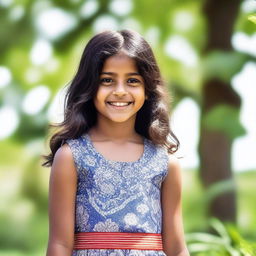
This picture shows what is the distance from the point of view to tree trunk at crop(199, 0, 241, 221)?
7.11 metres

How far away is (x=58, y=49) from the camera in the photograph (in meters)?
7.32

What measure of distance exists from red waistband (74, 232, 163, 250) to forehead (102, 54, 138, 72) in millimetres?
558

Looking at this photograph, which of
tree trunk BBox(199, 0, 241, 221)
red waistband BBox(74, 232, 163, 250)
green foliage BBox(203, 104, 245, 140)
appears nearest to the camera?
red waistband BBox(74, 232, 163, 250)

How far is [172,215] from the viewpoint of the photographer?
257 centimetres

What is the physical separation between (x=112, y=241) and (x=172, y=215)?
0.28m

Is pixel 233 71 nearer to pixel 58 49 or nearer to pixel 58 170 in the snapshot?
pixel 58 49

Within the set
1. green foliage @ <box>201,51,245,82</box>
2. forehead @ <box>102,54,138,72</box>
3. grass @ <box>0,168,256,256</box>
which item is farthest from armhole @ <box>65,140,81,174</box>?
grass @ <box>0,168,256,256</box>

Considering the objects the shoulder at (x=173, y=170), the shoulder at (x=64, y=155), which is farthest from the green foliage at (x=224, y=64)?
the shoulder at (x=64, y=155)

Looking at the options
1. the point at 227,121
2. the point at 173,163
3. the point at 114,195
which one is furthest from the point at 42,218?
the point at 114,195

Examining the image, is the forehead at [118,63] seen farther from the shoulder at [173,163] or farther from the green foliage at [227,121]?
the green foliage at [227,121]

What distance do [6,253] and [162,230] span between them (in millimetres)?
5707

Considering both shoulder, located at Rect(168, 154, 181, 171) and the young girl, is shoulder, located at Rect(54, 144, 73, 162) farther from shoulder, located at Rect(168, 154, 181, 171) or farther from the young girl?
shoulder, located at Rect(168, 154, 181, 171)

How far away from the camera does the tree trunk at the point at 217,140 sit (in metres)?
7.11

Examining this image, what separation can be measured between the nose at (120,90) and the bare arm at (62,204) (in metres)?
0.26
